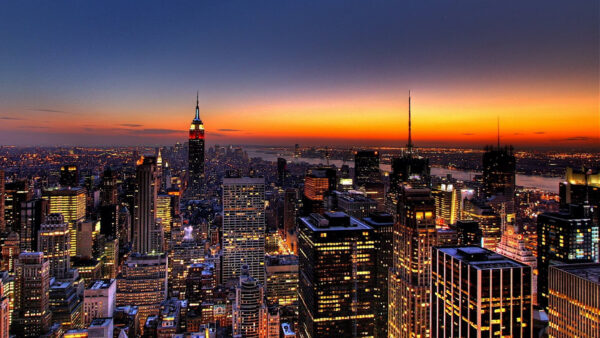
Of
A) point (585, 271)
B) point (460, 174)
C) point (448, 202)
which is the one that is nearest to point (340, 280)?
point (585, 271)

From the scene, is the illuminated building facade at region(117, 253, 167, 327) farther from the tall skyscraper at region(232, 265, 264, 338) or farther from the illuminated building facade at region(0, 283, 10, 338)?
the illuminated building facade at region(0, 283, 10, 338)

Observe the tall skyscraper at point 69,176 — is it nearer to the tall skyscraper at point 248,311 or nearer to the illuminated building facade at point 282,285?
the illuminated building facade at point 282,285

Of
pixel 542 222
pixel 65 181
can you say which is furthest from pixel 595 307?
pixel 65 181

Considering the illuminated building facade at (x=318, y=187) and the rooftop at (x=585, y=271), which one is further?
the illuminated building facade at (x=318, y=187)

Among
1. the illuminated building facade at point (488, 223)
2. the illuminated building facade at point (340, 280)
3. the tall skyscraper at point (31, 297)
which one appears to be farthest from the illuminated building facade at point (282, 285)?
the tall skyscraper at point (31, 297)

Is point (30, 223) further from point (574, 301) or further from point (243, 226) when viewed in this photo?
point (574, 301)

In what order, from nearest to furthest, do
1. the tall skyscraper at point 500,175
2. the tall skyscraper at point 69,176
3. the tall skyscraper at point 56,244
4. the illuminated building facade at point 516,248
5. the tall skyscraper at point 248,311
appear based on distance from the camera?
the tall skyscraper at point 500,175 < the tall skyscraper at point 248,311 < the illuminated building facade at point 516,248 < the tall skyscraper at point 56,244 < the tall skyscraper at point 69,176

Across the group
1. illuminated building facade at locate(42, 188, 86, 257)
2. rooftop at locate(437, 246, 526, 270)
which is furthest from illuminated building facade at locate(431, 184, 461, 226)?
illuminated building facade at locate(42, 188, 86, 257)
